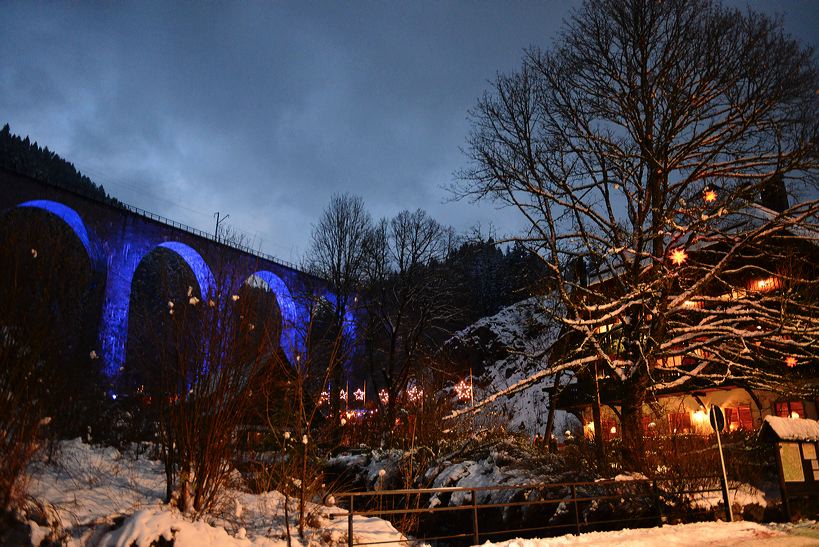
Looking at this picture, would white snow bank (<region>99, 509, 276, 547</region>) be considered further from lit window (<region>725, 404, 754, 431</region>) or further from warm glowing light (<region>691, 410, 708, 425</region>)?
warm glowing light (<region>691, 410, 708, 425</region>)

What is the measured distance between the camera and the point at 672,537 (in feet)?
29.2

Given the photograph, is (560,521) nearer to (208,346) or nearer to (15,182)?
(208,346)

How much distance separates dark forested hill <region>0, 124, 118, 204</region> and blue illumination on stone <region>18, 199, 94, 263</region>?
1674cm

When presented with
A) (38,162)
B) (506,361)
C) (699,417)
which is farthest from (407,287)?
(38,162)

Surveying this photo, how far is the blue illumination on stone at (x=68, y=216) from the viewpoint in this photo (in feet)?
109

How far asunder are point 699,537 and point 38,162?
239 feet

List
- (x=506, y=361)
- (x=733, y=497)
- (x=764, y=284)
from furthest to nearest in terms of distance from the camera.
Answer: (x=506, y=361) < (x=764, y=284) < (x=733, y=497)

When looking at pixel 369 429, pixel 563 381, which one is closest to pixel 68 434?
pixel 369 429

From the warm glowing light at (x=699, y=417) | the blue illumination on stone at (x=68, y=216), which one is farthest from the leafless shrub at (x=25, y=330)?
the blue illumination on stone at (x=68, y=216)

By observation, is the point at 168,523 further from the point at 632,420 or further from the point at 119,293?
the point at 119,293

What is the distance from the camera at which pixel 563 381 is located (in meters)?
35.6

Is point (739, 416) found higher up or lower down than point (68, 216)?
lower down

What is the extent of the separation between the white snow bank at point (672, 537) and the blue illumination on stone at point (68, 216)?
34.5 m

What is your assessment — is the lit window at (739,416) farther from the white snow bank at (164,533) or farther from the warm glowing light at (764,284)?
the white snow bank at (164,533)
